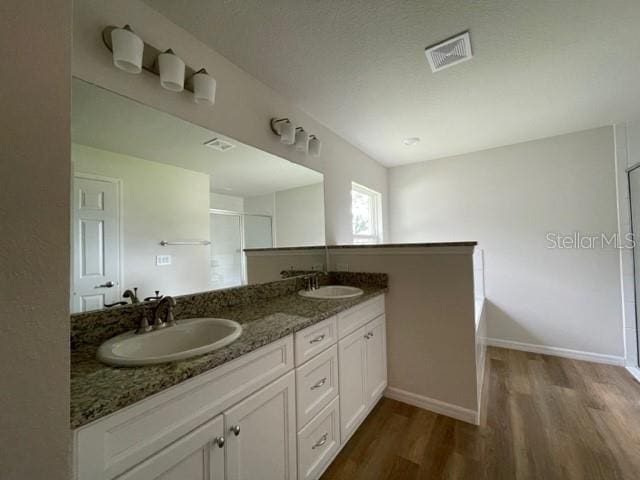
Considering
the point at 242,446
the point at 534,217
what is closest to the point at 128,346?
the point at 242,446

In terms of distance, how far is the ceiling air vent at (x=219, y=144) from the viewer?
58.7 inches

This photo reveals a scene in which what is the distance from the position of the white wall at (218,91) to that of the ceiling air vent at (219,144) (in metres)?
0.06

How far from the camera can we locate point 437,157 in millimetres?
3371

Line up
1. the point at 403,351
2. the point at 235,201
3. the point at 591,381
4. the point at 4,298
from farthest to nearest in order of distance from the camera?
the point at 591,381, the point at 403,351, the point at 235,201, the point at 4,298

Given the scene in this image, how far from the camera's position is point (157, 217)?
1.31m

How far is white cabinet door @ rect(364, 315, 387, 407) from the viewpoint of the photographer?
1806 millimetres

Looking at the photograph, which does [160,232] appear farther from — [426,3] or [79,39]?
[426,3]

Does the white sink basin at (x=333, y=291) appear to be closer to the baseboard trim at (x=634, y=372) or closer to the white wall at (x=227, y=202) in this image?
the white wall at (x=227, y=202)

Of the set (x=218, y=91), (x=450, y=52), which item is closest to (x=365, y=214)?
(x=450, y=52)

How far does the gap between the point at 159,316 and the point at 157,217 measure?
0.50m

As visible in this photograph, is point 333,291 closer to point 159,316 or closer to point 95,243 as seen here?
point 159,316

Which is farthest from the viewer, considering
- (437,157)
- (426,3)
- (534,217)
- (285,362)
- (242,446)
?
(437,157)

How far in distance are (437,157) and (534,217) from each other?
1290 millimetres

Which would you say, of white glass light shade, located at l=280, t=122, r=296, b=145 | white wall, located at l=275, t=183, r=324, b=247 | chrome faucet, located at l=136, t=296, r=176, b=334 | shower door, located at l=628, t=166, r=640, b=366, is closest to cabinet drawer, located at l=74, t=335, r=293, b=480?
chrome faucet, located at l=136, t=296, r=176, b=334
